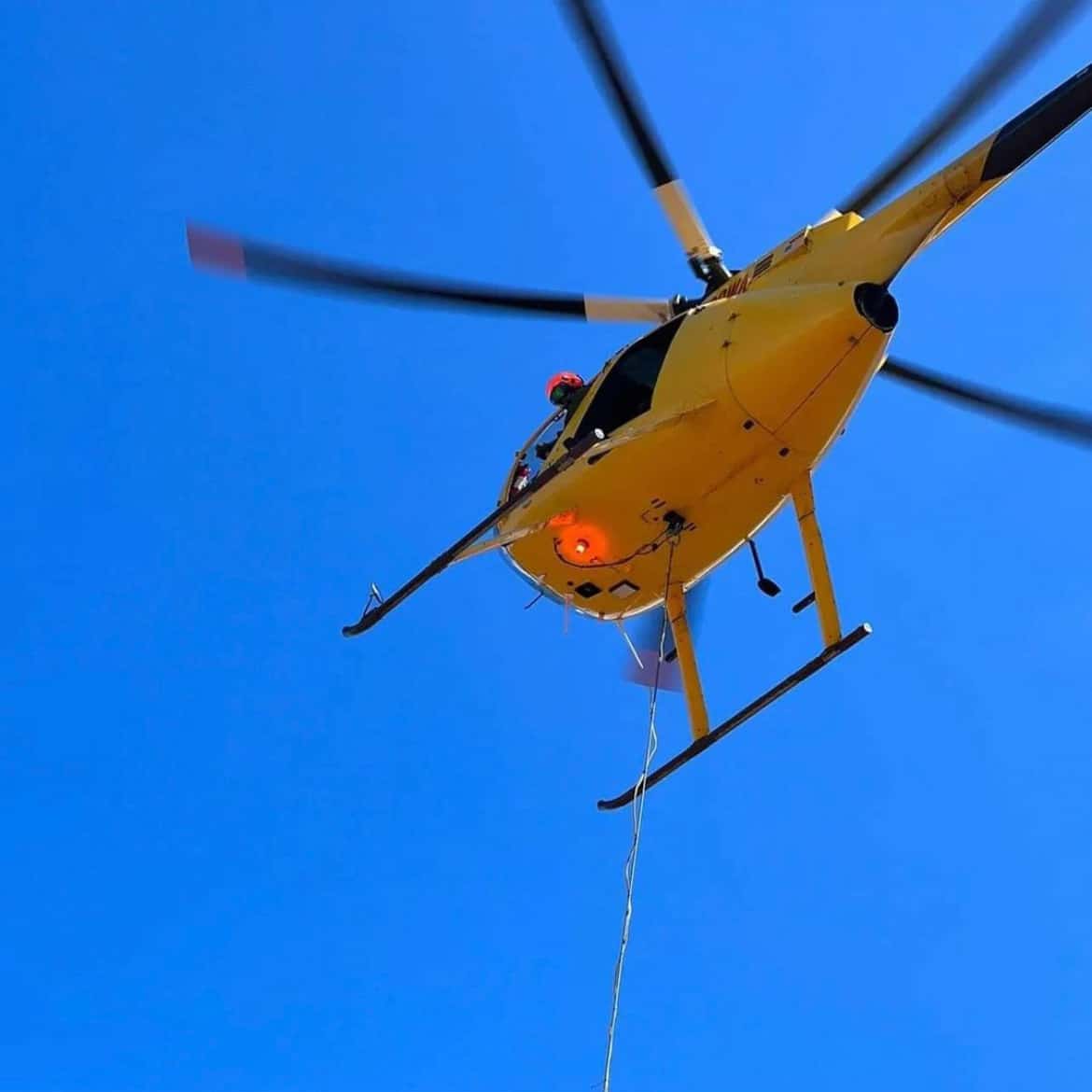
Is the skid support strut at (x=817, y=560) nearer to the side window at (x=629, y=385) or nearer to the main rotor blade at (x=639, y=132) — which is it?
the side window at (x=629, y=385)

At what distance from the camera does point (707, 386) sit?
916cm

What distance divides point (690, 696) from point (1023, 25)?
216 inches

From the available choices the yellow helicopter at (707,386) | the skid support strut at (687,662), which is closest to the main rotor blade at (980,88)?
the yellow helicopter at (707,386)

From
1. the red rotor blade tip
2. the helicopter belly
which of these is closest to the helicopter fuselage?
the helicopter belly

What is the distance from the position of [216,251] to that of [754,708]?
548 cm

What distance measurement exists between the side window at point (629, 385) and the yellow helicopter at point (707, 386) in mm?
17

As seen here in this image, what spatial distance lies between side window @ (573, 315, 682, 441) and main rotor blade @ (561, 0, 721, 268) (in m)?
1.51

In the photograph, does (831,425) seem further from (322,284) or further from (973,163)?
(322,284)

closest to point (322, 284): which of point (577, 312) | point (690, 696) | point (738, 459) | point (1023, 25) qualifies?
point (577, 312)

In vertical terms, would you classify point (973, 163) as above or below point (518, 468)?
below

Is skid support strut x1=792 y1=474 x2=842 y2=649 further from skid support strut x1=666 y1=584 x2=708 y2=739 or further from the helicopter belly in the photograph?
skid support strut x1=666 y1=584 x2=708 y2=739

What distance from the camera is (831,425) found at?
925 centimetres

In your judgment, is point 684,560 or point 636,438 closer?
point 636,438

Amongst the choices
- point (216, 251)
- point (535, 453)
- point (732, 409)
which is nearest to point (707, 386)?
point (732, 409)
